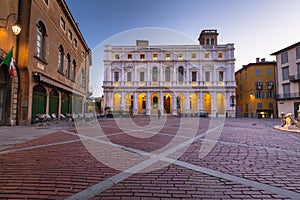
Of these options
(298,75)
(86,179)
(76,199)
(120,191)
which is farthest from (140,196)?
(298,75)


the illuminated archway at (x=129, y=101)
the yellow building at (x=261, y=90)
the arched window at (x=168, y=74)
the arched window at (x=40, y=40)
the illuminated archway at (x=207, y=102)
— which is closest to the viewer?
the arched window at (x=40, y=40)

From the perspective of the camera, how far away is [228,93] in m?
37.6

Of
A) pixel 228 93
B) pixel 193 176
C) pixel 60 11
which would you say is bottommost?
pixel 193 176

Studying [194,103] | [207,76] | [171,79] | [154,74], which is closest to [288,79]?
[207,76]

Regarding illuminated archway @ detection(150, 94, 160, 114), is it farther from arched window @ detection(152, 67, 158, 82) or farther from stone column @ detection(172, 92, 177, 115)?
arched window @ detection(152, 67, 158, 82)

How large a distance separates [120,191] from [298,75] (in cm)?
3598

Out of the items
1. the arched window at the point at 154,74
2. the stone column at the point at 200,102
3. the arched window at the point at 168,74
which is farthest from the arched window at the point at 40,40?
the stone column at the point at 200,102

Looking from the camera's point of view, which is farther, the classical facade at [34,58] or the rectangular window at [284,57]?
the rectangular window at [284,57]

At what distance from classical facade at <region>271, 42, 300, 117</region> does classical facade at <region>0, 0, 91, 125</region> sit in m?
34.6

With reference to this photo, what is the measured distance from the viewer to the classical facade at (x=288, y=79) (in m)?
28.4

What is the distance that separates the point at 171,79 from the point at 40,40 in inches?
1141

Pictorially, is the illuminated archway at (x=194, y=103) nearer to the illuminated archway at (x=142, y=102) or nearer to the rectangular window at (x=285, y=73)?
the illuminated archway at (x=142, y=102)

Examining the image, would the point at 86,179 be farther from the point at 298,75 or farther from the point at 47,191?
the point at 298,75

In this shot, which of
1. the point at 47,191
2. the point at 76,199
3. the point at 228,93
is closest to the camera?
the point at 76,199
